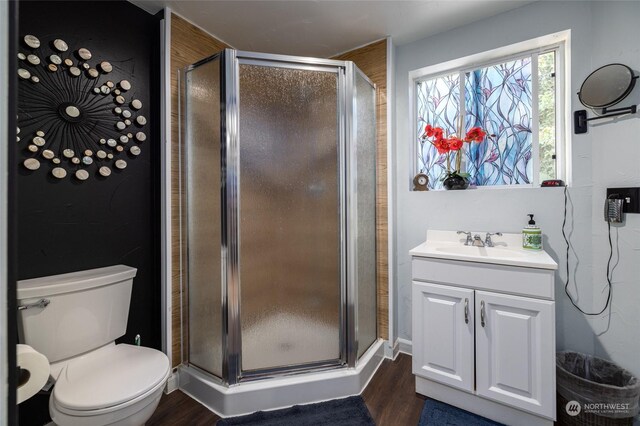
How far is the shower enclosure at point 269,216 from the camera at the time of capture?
157 cm

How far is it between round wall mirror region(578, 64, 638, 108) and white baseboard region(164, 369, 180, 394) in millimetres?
2900

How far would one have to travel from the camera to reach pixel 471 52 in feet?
6.27

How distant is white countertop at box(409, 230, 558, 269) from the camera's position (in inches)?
54.3

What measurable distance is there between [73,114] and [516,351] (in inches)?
101

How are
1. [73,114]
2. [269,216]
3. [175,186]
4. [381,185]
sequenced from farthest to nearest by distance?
[381,185] < [175,186] < [269,216] < [73,114]

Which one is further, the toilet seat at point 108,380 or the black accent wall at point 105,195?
the black accent wall at point 105,195

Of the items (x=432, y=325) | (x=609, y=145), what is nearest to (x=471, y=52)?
(x=609, y=145)

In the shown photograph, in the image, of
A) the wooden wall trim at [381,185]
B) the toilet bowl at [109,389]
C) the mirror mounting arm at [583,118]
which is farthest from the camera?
the wooden wall trim at [381,185]

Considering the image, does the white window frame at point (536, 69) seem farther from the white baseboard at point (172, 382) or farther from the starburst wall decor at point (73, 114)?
the white baseboard at point (172, 382)

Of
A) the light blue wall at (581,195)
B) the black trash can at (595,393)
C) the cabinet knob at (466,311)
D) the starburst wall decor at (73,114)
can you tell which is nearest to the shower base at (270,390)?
the cabinet knob at (466,311)

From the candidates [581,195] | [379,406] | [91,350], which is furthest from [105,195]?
[581,195]

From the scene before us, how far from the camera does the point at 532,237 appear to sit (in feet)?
5.41

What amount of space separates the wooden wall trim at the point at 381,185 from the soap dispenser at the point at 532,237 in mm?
851

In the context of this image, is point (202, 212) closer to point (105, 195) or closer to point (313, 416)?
point (105, 195)
